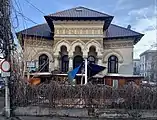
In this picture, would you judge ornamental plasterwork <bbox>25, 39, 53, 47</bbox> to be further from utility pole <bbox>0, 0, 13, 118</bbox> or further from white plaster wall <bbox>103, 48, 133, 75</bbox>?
utility pole <bbox>0, 0, 13, 118</bbox>

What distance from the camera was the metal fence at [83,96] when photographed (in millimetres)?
10523

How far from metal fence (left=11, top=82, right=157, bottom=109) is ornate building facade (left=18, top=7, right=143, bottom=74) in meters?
12.1

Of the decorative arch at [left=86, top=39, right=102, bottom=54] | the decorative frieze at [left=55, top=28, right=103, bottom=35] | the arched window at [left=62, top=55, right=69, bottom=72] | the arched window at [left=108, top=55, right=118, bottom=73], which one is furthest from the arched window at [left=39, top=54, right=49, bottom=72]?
the arched window at [left=108, top=55, right=118, bottom=73]

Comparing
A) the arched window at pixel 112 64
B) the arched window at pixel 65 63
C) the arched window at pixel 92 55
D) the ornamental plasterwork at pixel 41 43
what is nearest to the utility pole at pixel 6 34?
the ornamental plasterwork at pixel 41 43

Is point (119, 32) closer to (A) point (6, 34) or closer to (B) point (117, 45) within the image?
(B) point (117, 45)

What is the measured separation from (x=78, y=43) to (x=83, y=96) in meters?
13.4

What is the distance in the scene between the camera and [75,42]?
2372cm

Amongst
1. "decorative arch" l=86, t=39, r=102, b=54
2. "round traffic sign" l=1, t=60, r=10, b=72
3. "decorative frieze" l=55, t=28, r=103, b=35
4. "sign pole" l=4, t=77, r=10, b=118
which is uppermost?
"decorative frieze" l=55, t=28, r=103, b=35

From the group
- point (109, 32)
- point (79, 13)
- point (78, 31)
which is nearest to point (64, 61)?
point (78, 31)

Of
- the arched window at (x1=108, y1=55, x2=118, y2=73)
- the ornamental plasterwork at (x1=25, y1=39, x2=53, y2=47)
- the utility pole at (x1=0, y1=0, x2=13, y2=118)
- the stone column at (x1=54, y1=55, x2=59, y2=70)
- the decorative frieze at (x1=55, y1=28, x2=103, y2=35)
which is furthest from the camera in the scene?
the arched window at (x1=108, y1=55, x2=118, y2=73)

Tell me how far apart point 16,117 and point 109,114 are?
171 inches

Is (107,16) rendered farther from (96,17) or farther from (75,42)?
(75,42)

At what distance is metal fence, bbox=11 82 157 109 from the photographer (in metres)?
10.5

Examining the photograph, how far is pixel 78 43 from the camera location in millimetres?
23719
